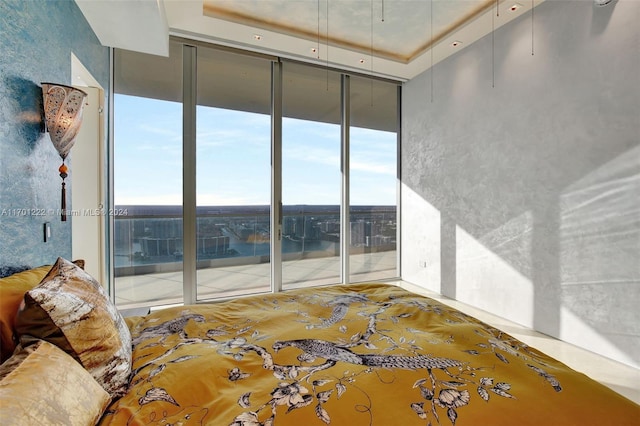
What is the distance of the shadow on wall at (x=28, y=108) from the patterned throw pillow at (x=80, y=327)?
35.5 inches

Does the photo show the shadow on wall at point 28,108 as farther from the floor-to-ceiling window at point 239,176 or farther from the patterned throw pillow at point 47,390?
the floor-to-ceiling window at point 239,176

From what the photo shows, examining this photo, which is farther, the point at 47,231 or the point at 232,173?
the point at 232,173

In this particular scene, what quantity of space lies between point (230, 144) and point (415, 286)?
334 cm

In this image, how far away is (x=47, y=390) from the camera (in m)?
0.76

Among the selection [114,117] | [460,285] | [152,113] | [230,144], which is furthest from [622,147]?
[114,117]

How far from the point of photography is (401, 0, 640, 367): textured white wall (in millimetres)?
2396

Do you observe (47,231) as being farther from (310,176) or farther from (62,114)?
(310,176)

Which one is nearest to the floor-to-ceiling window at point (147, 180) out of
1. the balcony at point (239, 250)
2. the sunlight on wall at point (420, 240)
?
the balcony at point (239, 250)

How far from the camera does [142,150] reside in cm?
348

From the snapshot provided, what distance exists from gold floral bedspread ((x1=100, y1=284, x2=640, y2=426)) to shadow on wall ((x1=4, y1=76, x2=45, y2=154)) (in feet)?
3.77

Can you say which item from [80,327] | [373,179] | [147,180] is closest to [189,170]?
[147,180]

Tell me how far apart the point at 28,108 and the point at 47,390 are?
1.54 meters

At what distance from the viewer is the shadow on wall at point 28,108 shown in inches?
57.9

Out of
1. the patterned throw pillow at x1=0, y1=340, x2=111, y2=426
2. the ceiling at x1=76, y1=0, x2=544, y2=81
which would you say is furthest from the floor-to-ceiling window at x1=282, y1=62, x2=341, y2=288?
the patterned throw pillow at x1=0, y1=340, x2=111, y2=426
